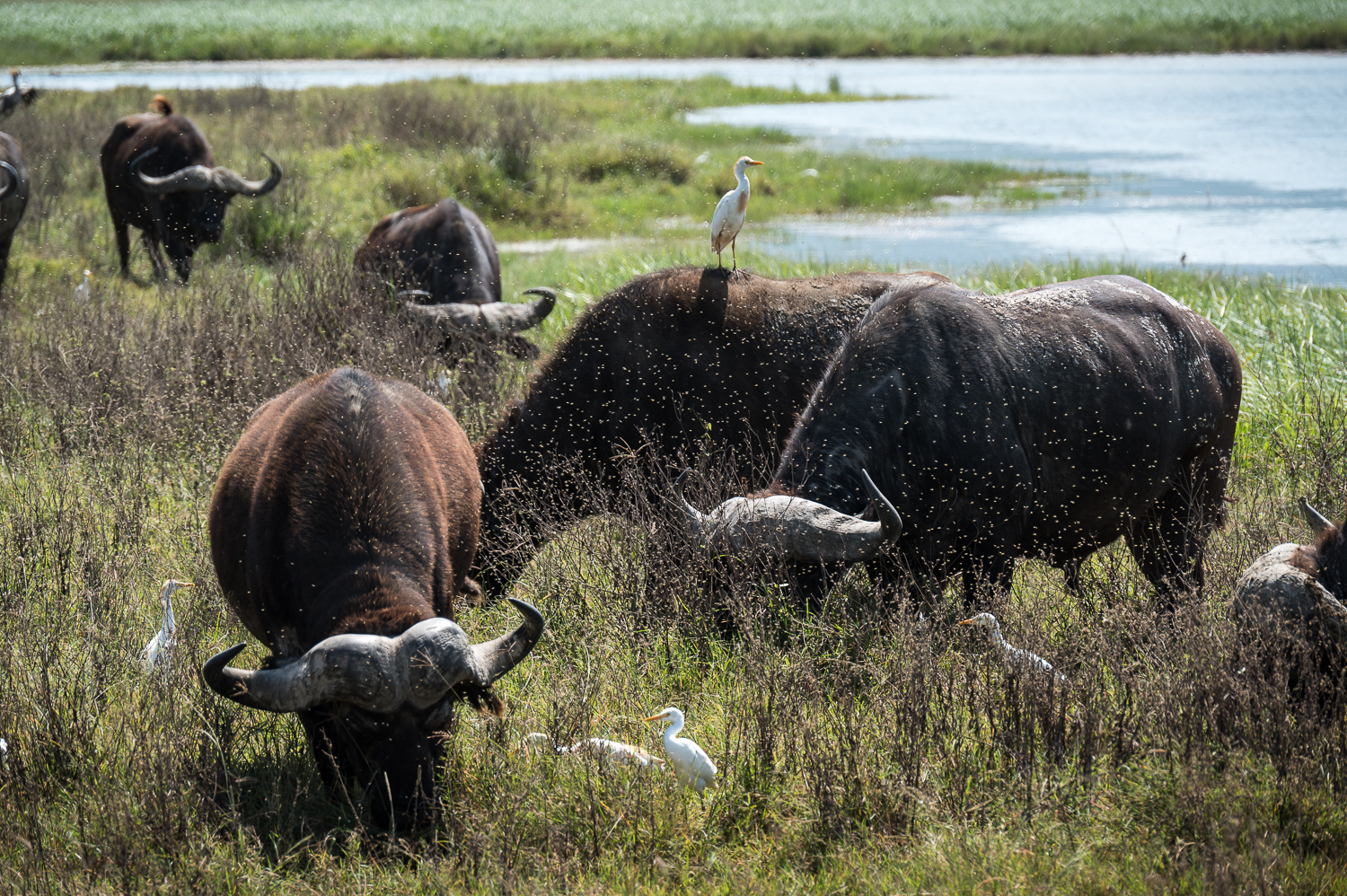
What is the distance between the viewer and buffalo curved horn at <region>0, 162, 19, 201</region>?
417 inches

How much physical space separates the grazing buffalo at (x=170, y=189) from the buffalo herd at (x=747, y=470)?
27.1 ft

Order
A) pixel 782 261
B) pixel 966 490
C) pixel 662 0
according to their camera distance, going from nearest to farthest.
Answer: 1. pixel 966 490
2. pixel 782 261
3. pixel 662 0

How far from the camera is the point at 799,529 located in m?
4.06

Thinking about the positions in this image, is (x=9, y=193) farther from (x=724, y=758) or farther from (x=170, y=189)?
(x=724, y=758)

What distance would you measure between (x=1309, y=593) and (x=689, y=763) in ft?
6.39

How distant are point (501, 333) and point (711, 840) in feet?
19.8

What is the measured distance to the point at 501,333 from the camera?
881 centimetres

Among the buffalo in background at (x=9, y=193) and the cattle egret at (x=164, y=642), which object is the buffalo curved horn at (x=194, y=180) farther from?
the cattle egret at (x=164, y=642)

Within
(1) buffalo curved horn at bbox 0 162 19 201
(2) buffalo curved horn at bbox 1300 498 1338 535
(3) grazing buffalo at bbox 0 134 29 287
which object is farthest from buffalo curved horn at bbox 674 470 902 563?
(3) grazing buffalo at bbox 0 134 29 287

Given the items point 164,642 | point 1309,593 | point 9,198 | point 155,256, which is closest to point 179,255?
point 155,256

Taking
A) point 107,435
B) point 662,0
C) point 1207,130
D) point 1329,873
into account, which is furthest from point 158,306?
point 662,0

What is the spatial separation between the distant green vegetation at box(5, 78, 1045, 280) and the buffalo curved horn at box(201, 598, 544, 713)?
10.1 m

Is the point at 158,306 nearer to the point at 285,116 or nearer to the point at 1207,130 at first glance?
the point at 285,116

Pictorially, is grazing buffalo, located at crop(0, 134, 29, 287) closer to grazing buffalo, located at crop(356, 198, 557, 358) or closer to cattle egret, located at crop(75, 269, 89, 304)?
cattle egret, located at crop(75, 269, 89, 304)
